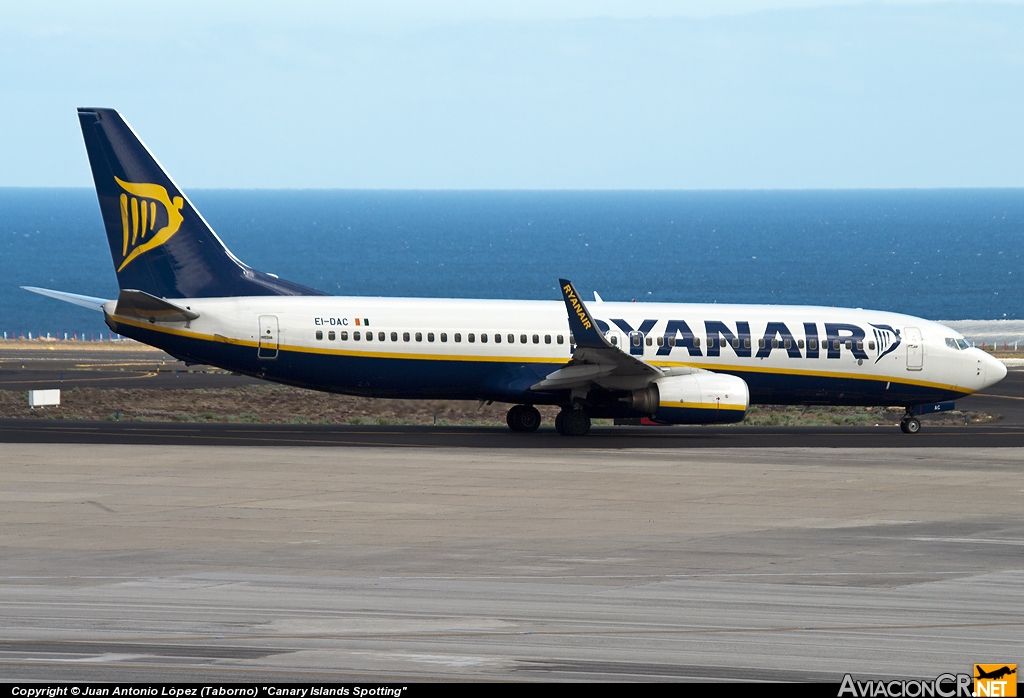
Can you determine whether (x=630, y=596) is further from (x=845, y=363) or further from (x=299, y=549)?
(x=845, y=363)

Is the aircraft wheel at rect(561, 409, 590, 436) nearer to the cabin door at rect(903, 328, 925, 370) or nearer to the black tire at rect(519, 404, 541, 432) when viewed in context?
the black tire at rect(519, 404, 541, 432)

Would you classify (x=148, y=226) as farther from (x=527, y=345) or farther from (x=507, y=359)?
(x=527, y=345)

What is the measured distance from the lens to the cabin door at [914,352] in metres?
38.3

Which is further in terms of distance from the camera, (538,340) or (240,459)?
(538,340)

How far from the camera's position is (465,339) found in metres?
36.0

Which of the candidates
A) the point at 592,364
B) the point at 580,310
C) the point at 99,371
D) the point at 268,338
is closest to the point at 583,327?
the point at 580,310

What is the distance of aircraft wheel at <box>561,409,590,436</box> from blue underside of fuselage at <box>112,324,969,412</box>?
461 mm

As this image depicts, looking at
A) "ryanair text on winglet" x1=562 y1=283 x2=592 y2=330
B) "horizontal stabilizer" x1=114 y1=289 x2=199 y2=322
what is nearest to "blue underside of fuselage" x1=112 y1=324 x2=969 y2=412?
"horizontal stabilizer" x1=114 y1=289 x2=199 y2=322

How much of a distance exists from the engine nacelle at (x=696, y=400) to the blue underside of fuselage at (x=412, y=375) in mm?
1633

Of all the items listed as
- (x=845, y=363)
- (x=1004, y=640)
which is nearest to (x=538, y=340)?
(x=845, y=363)

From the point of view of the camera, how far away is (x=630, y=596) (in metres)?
18.2

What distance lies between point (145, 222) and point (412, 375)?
25.6 ft

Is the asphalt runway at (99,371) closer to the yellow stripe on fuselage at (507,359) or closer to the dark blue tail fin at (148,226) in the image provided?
the dark blue tail fin at (148,226)

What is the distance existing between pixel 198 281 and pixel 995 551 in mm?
21384
